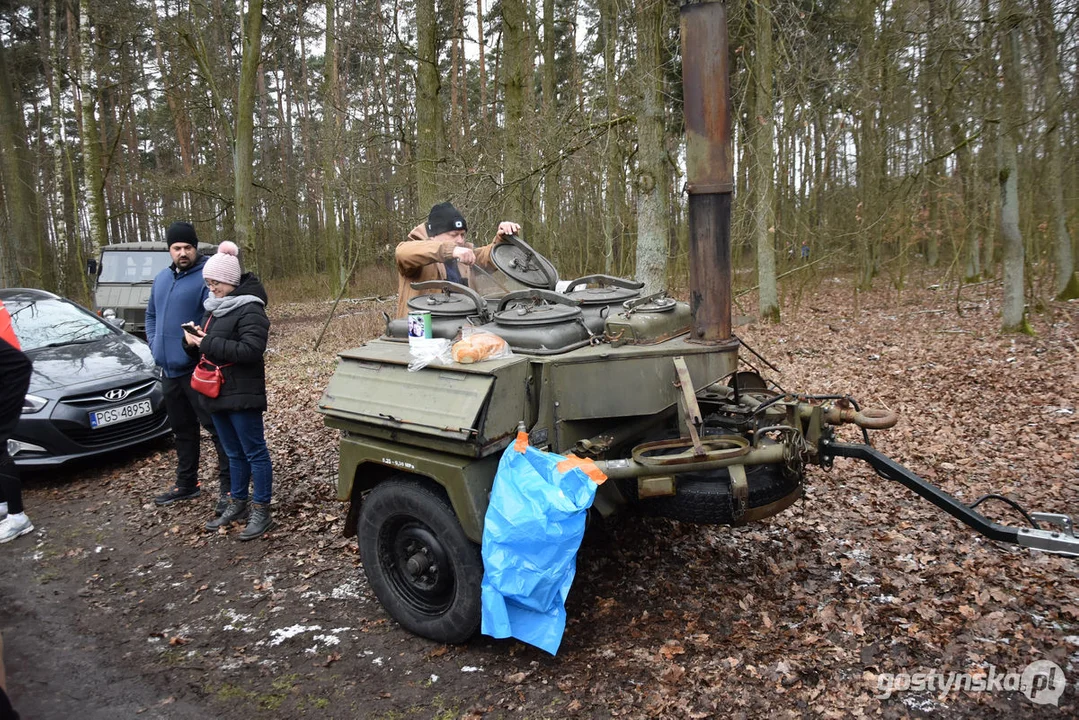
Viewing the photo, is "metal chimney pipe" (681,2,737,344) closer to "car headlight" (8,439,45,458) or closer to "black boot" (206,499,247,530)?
"black boot" (206,499,247,530)

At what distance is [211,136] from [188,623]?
905 inches

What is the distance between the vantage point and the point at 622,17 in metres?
8.12

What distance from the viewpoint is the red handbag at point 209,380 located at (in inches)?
174

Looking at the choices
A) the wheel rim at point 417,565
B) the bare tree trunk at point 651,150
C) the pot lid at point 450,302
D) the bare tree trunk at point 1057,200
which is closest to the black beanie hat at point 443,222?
the pot lid at point 450,302

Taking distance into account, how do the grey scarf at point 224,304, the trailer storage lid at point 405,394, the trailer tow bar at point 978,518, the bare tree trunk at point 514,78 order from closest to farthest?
the trailer tow bar at point 978,518 → the trailer storage lid at point 405,394 → the grey scarf at point 224,304 → the bare tree trunk at point 514,78

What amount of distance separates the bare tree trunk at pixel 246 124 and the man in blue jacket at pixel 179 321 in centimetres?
645

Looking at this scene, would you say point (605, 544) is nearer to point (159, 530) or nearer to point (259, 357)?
point (259, 357)

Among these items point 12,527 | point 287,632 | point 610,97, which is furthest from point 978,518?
point 610,97

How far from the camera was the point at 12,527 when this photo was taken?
4.85 meters

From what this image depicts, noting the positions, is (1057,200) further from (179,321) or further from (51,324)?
(51,324)

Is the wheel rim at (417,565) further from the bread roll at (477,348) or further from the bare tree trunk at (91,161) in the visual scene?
the bare tree trunk at (91,161)

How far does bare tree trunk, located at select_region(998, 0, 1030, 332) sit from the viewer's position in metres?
8.84

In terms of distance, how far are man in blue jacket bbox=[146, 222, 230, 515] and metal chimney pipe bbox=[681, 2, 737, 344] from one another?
3.68 meters

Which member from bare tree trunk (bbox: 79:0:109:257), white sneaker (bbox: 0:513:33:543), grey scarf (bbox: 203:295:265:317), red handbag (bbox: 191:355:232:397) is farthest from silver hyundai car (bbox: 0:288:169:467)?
bare tree trunk (bbox: 79:0:109:257)
